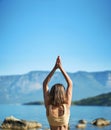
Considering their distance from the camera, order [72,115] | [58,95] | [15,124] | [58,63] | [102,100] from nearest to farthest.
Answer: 1. [58,95]
2. [58,63]
3. [15,124]
4. [72,115]
5. [102,100]

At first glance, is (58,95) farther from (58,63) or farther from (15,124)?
(15,124)

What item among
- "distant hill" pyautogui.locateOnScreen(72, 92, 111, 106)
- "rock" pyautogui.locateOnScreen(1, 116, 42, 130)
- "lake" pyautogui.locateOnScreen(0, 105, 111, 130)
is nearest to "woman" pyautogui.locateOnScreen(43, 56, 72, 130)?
"rock" pyautogui.locateOnScreen(1, 116, 42, 130)

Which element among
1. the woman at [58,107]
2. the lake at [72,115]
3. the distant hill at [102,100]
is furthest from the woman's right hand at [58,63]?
the distant hill at [102,100]

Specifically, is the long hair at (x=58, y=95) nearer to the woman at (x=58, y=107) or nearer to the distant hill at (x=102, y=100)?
the woman at (x=58, y=107)

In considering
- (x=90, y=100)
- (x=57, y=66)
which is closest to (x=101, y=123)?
(x=57, y=66)

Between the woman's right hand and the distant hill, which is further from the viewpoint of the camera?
the distant hill

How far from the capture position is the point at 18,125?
18.5 metres

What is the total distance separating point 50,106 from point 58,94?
113mm

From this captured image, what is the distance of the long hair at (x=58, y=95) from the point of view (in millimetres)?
3252

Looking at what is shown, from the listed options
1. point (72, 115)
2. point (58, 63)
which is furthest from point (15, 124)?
point (72, 115)

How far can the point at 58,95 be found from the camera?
10.7 ft

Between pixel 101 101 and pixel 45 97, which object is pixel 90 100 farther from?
pixel 45 97

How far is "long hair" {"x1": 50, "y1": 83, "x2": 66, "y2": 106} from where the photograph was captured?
128 inches

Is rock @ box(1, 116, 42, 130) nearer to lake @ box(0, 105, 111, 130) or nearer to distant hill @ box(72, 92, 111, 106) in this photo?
lake @ box(0, 105, 111, 130)
